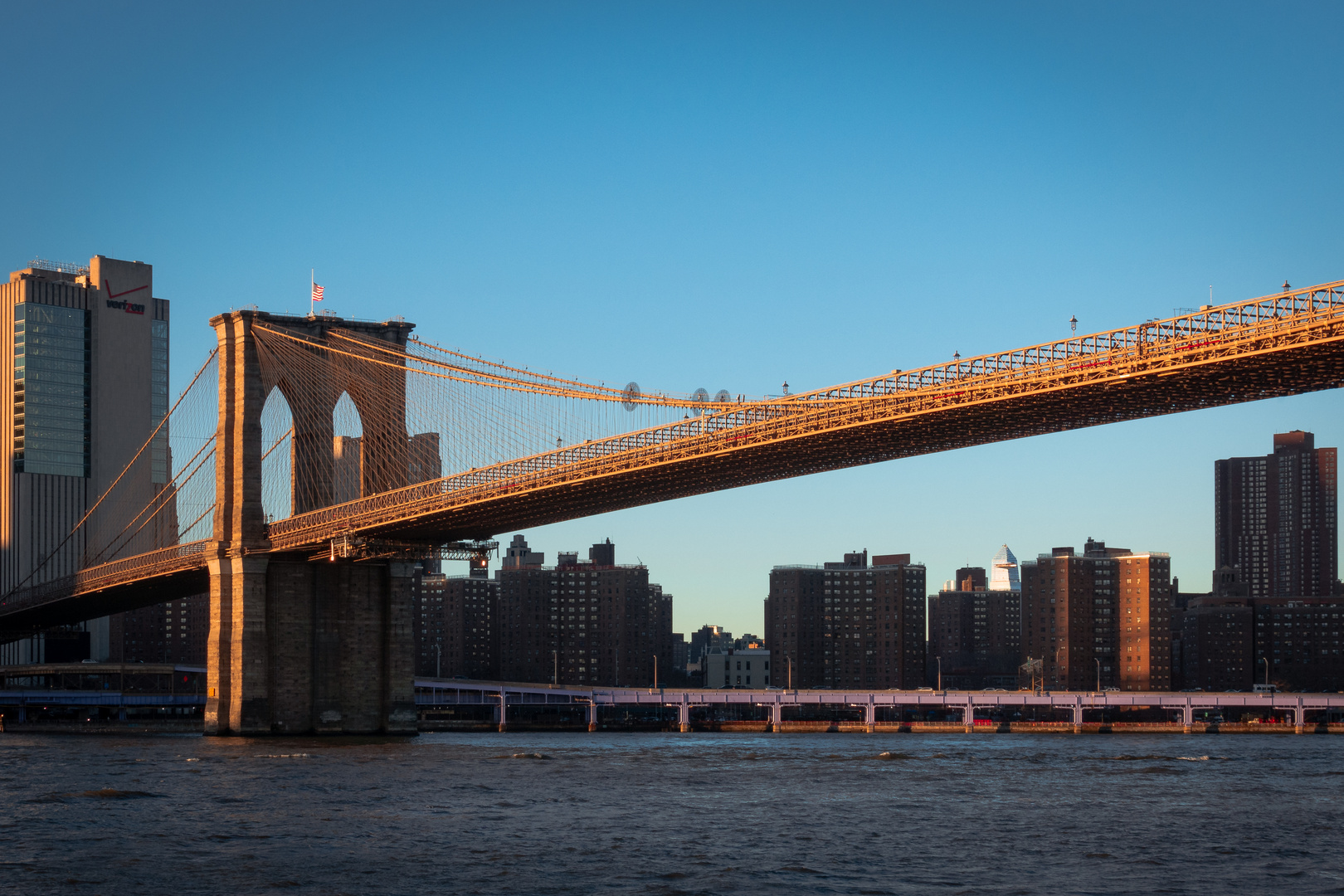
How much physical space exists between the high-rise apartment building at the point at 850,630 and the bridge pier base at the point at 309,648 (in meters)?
118

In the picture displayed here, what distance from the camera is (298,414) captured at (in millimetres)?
77562

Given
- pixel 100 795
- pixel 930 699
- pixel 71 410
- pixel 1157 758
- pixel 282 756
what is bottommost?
pixel 930 699

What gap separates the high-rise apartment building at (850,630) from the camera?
193250mm

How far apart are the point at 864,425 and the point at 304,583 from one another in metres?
34.0

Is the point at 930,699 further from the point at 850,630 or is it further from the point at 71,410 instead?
the point at 71,410

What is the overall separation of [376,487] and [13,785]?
1112 inches

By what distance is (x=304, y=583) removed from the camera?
251 ft

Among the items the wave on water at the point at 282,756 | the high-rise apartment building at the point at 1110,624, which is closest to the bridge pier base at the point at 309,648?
the wave on water at the point at 282,756

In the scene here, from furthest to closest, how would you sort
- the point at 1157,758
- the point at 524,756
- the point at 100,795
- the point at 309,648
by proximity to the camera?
the point at 309,648
the point at 1157,758
the point at 524,756
the point at 100,795

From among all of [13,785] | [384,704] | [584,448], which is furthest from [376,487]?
[13,785]

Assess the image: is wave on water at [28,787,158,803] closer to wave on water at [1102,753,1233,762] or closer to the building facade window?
wave on water at [1102,753,1233,762]

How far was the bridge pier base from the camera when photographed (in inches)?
2901

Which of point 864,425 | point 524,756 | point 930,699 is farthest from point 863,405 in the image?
point 930,699

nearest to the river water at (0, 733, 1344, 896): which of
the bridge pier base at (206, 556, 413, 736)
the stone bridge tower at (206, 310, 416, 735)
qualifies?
the bridge pier base at (206, 556, 413, 736)
